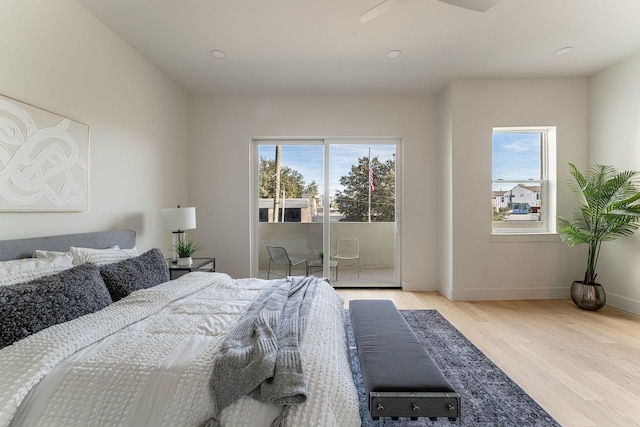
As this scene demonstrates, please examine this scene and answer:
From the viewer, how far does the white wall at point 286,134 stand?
4223 millimetres

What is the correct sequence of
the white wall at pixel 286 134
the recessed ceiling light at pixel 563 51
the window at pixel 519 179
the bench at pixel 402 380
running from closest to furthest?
the bench at pixel 402 380 → the recessed ceiling light at pixel 563 51 → the window at pixel 519 179 → the white wall at pixel 286 134

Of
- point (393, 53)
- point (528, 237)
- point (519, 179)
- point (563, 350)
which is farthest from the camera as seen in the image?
point (519, 179)

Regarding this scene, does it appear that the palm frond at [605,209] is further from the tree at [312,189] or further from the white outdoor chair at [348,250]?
the tree at [312,189]

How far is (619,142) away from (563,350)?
2.65 m

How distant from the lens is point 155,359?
1179mm

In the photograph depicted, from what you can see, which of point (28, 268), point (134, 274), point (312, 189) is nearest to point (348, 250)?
point (312, 189)

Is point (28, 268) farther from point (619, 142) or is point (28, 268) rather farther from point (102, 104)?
point (619, 142)

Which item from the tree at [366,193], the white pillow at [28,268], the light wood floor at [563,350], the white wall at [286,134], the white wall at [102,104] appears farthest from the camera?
the tree at [366,193]

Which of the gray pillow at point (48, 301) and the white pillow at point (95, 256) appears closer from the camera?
the gray pillow at point (48, 301)

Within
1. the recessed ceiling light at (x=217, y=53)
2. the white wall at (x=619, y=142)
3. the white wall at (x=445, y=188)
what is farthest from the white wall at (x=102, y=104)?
the white wall at (x=619, y=142)

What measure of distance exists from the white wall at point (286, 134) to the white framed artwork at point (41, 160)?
1830 mm

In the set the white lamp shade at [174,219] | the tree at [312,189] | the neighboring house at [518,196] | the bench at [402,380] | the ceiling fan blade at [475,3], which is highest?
the ceiling fan blade at [475,3]

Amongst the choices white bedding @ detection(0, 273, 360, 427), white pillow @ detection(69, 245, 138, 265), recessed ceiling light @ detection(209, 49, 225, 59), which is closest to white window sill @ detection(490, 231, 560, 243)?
white bedding @ detection(0, 273, 360, 427)

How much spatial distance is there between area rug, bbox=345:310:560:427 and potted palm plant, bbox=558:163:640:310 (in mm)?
1890
